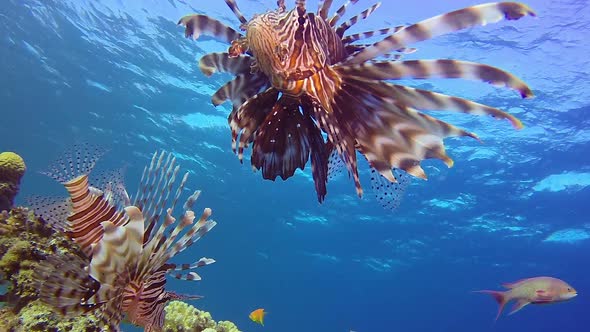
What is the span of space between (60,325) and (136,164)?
26974 mm

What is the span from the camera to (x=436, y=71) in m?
1.37

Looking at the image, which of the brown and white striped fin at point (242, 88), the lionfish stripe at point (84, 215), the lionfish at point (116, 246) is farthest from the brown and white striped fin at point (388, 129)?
the lionfish stripe at point (84, 215)

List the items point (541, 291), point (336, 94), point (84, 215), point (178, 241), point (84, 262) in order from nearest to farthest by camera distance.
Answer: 1. point (336, 94)
2. point (84, 262)
3. point (178, 241)
4. point (84, 215)
5. point (541, 291)

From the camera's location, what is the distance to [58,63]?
1977cm

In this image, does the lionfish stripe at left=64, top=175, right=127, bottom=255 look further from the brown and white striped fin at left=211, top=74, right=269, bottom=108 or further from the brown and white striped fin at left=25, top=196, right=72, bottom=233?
the brown and white striped fin at left=211, top=74, right=269, bottom=108

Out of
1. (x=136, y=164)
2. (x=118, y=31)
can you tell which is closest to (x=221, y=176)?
(x=136, y=164)

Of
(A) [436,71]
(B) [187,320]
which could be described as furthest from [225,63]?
(B) [187,320]

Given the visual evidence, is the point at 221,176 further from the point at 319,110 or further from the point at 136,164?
the point at 319,110

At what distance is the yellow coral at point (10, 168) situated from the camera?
421 centimetres

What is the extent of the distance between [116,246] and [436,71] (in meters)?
1.67

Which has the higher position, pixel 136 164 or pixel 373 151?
pixel 136 164

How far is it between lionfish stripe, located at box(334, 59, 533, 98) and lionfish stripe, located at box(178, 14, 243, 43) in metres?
0.66

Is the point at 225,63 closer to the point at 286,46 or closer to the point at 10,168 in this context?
the point at 286,46

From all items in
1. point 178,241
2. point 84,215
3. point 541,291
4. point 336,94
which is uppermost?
point 541,291
